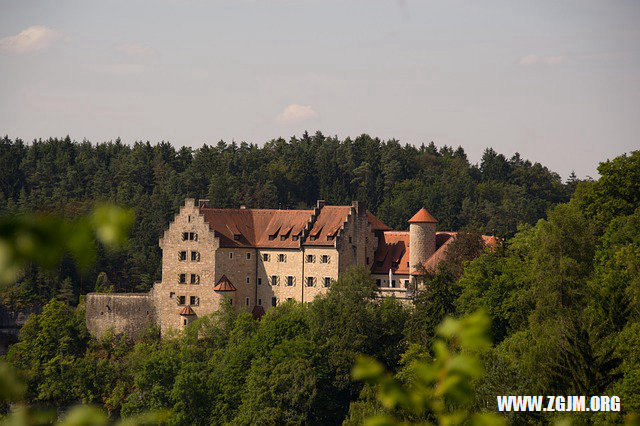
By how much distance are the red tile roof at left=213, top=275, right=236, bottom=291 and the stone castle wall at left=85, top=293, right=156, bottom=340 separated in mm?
5695

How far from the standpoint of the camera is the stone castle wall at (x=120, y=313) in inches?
3014

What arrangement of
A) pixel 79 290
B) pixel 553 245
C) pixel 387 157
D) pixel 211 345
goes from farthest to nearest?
pixel 387 157
pixel 79 290
pixel 211 345
pixel 553 245

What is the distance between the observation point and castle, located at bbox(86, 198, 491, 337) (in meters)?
73.9

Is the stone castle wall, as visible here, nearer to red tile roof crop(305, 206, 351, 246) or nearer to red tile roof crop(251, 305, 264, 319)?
red tile roof crop(251, 305, 264, 319)

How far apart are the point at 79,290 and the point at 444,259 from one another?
4170cm

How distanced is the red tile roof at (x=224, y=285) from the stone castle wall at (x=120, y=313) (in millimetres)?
5695

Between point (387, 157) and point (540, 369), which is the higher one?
point (387, 157)

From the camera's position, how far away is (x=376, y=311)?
6700 cm

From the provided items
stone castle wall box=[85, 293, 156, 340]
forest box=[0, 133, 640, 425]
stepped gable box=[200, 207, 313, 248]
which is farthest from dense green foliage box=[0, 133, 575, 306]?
stepped gable box=[200, 207, 313, 248]

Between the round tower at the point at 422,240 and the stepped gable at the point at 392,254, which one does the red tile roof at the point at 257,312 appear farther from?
the round tower at the point at 422,240

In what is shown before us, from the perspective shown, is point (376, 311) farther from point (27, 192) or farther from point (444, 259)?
point (27, 192)

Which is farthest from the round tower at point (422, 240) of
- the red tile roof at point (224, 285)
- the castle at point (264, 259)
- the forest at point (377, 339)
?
the red tile roof at point (224, 285)

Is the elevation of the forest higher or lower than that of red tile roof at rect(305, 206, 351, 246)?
lower

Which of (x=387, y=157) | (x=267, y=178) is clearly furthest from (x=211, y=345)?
(x=387, y=157)
